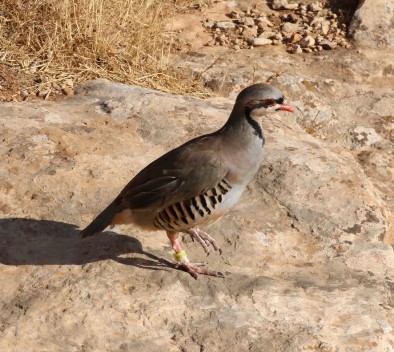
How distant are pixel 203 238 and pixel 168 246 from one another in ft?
0.89

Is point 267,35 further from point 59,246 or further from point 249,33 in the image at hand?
point 59,246

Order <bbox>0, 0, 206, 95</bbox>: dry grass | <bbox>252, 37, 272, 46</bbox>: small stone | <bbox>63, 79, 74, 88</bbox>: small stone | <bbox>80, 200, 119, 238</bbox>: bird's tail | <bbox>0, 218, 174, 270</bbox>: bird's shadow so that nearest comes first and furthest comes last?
<bbox>80, 200, 119, 238</bbox>: bird's tail → <bbox>0, 218, 174, 270</bbox>: bird's shadow → <bbox>63, 79, 74, 88</bbox>: small stone → <bbox>0, 0, 206, 95</bbox>: dry grass → <bbox>252, 37, 272, 46</bbox>: small stone

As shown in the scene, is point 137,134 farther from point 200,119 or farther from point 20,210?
point 20,210

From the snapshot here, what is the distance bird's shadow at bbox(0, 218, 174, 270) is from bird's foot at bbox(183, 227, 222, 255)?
25cm

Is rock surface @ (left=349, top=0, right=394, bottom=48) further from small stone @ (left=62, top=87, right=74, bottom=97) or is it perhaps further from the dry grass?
small stone @ (left=62, top=87, right=74, bottom=97)

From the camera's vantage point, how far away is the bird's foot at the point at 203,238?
4945 mm

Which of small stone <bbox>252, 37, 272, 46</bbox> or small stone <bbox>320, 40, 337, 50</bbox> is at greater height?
small stone <bbox>320, 40, 337, 50</bbox>

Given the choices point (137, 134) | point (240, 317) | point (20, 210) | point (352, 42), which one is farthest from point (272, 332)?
point (352, 42)

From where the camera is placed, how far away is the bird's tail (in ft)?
15.9

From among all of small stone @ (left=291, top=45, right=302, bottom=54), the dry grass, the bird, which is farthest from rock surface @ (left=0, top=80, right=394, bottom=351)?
small stone @ (left=291, top=45, right=302, bottom=54)

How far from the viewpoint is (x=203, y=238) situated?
517cm

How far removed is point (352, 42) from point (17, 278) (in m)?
5.93

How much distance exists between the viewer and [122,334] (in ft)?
14.5

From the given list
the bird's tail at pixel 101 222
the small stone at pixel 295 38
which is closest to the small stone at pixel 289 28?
the small stone at pixel 295 38
